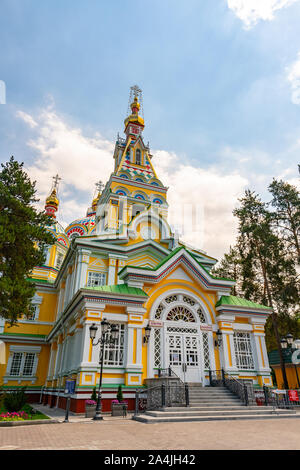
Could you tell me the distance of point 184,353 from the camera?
629 inches

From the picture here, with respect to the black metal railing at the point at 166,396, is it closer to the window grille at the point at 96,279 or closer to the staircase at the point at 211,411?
the staircase at the point at 211,411

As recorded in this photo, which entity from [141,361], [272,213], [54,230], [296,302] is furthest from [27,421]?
[54,230]

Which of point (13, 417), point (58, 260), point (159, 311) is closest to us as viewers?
point (13, 417)

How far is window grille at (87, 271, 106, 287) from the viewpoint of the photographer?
21331 millimetres

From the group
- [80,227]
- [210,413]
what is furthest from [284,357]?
[80,227]

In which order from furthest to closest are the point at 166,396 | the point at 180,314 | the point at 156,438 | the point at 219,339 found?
the point at 180,314 < the point at 219,339 < the point at 166,396 < the point at 156,438

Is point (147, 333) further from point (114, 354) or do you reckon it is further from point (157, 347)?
point (114, 354)

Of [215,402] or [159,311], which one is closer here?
[215,402]

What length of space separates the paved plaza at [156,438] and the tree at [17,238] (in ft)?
20.6

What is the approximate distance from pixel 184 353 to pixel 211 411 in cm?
453

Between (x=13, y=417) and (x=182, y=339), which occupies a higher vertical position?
(x=182, y=339)

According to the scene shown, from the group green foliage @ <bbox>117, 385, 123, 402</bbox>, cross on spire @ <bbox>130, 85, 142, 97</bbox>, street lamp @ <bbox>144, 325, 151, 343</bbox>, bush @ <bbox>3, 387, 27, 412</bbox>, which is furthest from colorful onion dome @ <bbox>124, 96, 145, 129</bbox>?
bush @ <bbox>3, 387, 27, 412</bbox>

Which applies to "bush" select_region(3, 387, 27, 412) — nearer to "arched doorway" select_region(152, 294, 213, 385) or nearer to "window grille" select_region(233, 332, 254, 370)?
"arched doorway" select_region(152, 294, 213, 385)

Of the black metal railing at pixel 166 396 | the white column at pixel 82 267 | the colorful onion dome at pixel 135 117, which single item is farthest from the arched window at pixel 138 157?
the black metal railing at pixel 166 396
